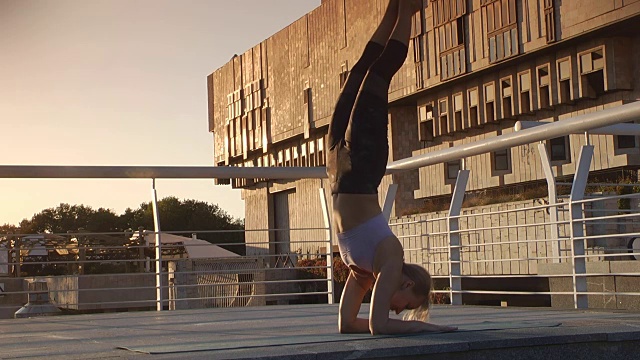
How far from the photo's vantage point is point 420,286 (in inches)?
144

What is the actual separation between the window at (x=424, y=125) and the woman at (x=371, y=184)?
2706cm

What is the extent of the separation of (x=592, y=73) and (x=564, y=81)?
93cm

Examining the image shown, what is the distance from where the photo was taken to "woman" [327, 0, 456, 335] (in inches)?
143

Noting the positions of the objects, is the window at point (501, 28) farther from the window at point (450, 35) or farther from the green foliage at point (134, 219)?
the green foliage at point (134, 219)

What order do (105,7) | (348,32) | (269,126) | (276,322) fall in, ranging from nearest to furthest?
(105,7) → (276,322) → (348,32) → (269,126)

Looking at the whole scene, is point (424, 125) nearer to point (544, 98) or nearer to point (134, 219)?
point (544, 98)

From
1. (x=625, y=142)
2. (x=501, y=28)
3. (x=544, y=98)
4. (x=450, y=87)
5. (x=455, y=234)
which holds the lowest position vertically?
(x=455, y=234)

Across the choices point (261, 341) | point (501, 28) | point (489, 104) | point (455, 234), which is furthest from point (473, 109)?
point (261, 341)

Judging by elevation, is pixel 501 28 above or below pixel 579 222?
above

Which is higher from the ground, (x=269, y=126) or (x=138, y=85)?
(x=269, y=126)

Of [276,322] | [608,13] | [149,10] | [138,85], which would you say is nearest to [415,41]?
[608,13]

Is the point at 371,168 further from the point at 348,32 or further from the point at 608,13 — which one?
the point at 348,32

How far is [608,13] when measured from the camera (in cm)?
2159

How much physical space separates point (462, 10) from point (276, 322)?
23389mm
